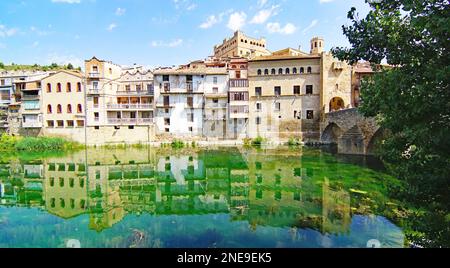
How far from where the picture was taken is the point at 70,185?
16250 millimetres

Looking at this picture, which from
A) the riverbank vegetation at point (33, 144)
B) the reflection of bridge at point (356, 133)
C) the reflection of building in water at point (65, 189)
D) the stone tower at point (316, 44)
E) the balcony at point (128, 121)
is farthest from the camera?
the stone tower at point (316, 44)

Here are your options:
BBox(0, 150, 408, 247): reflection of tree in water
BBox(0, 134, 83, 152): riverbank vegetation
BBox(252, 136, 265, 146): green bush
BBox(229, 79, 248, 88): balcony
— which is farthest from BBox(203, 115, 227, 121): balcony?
BBox(0, 134, 83, 152): riverbank vegetation

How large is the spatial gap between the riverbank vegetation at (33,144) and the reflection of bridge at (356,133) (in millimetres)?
27607

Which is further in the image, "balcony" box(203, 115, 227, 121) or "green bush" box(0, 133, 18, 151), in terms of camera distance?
"balcony" box(203, 115, 227, 121)

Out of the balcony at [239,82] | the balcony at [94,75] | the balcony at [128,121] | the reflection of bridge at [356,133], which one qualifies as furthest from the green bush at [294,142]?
the balcony at [94,75]

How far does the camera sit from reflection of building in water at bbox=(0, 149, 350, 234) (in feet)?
36.0

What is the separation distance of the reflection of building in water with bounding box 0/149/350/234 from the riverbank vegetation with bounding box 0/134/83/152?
24.3 ft

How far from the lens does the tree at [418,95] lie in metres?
A: 5.06

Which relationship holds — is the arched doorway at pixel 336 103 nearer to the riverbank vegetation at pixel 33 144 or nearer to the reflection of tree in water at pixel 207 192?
the reflection of tree in water at pixel 207 192

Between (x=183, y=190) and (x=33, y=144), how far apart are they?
2369 cm

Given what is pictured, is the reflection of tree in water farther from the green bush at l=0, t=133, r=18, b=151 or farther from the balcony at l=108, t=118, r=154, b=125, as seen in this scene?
the green bush at l=0, t=133, r=18, b=151

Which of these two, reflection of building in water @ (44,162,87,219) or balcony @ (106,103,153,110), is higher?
balcony @ (106,103,153,110)
